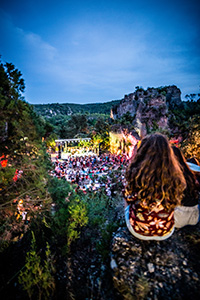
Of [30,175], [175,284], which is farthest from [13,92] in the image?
[175,284]

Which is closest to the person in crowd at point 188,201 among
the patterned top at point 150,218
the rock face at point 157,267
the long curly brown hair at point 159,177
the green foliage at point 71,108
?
the rock face at point 157,267

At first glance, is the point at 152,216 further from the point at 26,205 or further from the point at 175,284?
the point at 26,205

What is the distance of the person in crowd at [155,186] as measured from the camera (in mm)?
1499

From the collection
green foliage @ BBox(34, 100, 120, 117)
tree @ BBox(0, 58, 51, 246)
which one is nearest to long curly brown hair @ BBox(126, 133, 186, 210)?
tree @ BBox(0, 58, 51, 246)

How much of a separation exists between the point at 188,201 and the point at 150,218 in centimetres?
77

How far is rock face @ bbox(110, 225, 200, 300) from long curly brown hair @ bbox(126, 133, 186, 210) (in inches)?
27.5

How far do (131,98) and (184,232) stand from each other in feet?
84.7

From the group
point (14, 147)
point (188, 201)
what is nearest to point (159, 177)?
point (188, 201)

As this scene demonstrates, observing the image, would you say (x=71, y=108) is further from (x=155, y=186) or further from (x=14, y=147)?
(x=155, y=186)

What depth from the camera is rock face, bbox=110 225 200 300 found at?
1354mm

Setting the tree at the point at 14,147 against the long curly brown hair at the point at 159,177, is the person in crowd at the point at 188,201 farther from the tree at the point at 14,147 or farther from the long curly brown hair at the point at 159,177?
the tree at the point at 14,147

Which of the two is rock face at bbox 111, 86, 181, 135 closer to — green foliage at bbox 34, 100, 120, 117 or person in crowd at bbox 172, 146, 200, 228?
person in crowd at bbox 172, 146, 200, 228

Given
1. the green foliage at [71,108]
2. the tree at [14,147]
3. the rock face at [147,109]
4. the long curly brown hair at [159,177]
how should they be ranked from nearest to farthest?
the long curly brown hair at [159,177], the tree at [14,147], the rock face at [147,109], the green foliage at [71,108]

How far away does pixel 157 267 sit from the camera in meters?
1.56
